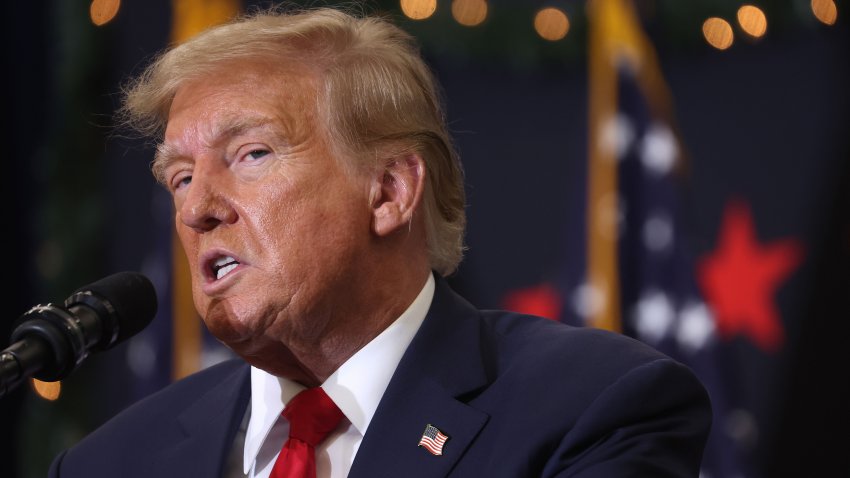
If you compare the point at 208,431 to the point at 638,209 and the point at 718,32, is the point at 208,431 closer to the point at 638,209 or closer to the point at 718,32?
the point at 638,209

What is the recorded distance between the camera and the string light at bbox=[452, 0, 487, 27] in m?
3.76

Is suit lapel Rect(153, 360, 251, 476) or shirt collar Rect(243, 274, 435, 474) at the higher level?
shirt collar Rect(243, 274, 435, 474)

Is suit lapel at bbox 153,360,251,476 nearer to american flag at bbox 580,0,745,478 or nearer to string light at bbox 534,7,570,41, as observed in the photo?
american flag at bbox 580,0,745,478

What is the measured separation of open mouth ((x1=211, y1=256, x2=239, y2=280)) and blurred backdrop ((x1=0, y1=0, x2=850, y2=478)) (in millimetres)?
1881

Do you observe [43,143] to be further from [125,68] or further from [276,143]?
[276,143]

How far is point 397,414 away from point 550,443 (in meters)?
0.27

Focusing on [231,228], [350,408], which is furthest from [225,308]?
[350,408]

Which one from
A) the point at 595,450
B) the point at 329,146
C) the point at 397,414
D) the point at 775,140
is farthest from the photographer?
the point at 775,140

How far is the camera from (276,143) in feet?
6.00

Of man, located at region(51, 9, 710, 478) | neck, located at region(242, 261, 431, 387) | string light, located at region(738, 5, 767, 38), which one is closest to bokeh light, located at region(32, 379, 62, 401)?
man, located at region(51, 9, 710, 478)

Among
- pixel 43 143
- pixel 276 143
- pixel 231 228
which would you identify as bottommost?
pixel 43 143

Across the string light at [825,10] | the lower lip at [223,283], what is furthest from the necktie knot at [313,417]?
the string light at [825,10]

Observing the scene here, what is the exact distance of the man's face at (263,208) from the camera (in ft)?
5.83

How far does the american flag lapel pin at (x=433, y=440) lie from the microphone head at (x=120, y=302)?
0.46 metres
